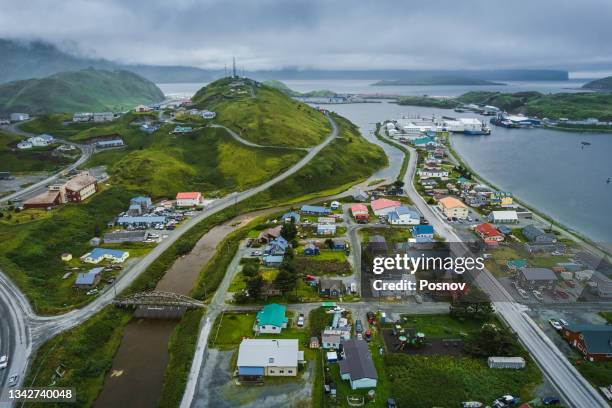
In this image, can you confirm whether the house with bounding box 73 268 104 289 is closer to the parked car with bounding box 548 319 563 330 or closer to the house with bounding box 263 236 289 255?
the house with bounding box 263 236 289 255

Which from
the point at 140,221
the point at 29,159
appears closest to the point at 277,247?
the point at 140,221

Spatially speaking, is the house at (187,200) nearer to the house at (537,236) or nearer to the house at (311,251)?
the house at (311,251)

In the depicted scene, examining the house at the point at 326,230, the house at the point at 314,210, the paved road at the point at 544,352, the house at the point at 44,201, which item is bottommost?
the paved road at the point at 544,352

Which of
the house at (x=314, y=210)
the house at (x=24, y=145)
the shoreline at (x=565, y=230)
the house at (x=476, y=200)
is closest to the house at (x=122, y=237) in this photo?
the house at (x=314, y=210)

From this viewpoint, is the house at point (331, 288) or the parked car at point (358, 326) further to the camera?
the house at point (331, 288)

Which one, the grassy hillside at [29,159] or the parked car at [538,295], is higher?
the grassy hillside at [29,159]

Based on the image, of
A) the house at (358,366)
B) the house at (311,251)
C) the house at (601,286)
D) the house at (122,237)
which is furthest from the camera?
the house at (122,237)

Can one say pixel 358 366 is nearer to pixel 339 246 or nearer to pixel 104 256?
pixel 339 246

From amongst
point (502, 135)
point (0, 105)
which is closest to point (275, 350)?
point (502, 135)
